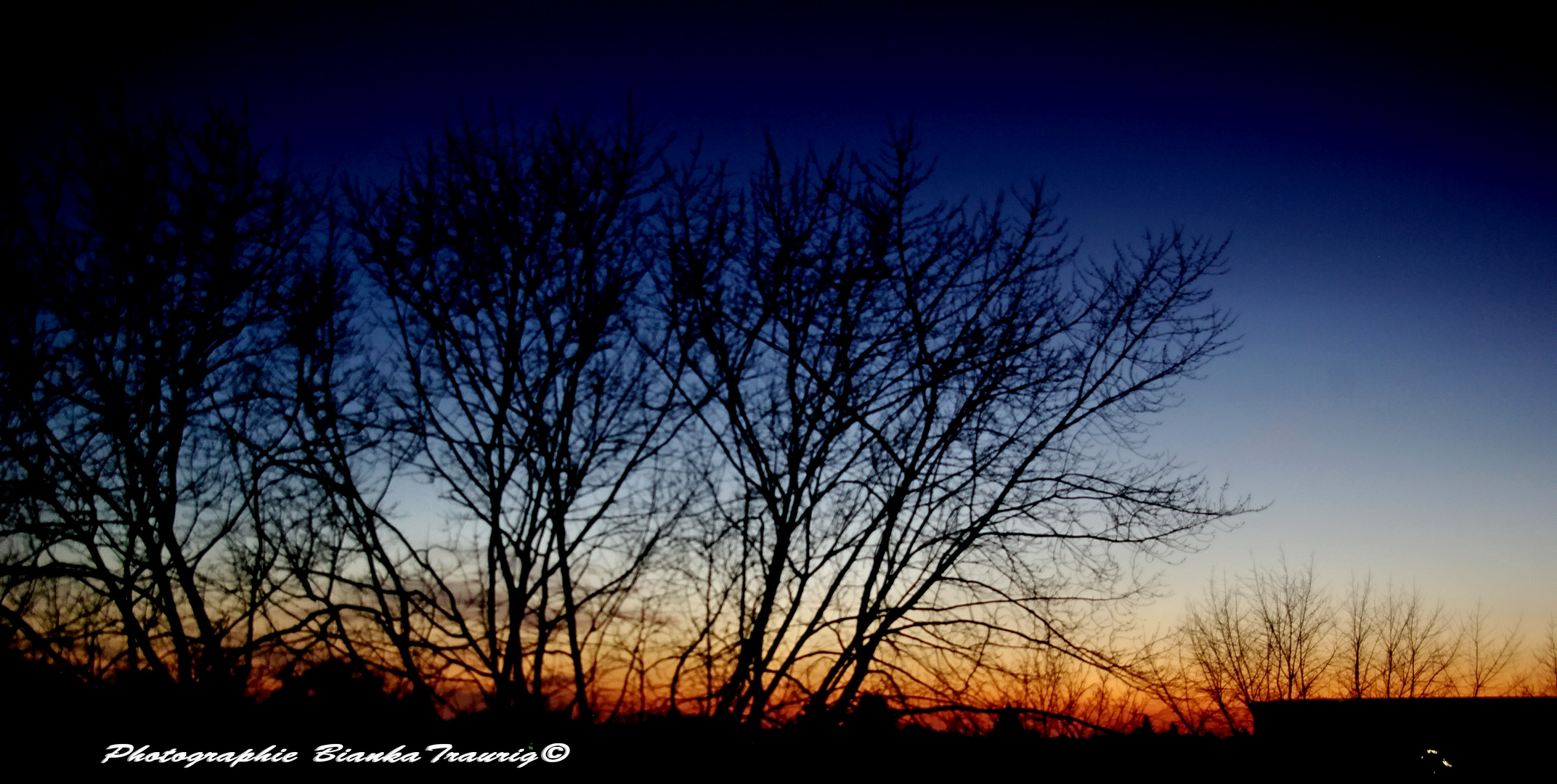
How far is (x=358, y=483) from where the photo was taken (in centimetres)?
827

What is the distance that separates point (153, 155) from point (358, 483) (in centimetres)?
421

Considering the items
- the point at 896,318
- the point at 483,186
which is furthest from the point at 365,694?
the point at 896,318

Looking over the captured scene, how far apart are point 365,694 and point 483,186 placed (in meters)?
5.62

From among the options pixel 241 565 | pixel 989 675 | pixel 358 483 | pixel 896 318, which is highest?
pixel 896 318

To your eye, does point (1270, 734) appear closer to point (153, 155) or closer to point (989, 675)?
point (989, 675)

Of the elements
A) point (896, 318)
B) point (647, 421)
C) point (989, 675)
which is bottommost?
point (989, 675)

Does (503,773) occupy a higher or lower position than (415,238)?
lower

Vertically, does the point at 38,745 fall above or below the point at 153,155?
below

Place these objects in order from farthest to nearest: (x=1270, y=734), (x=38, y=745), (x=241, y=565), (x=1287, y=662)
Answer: (x=1287, y=662)
(x=1270, y=734)
(x=241, y=565)
(x=38, y=745)

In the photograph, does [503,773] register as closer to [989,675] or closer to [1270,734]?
[989,675]

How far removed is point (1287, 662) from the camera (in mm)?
25156

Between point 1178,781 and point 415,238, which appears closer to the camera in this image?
point 415,238

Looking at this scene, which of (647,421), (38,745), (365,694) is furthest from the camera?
(647,421)

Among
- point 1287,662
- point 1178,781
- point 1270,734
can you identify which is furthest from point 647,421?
point 1287,662
